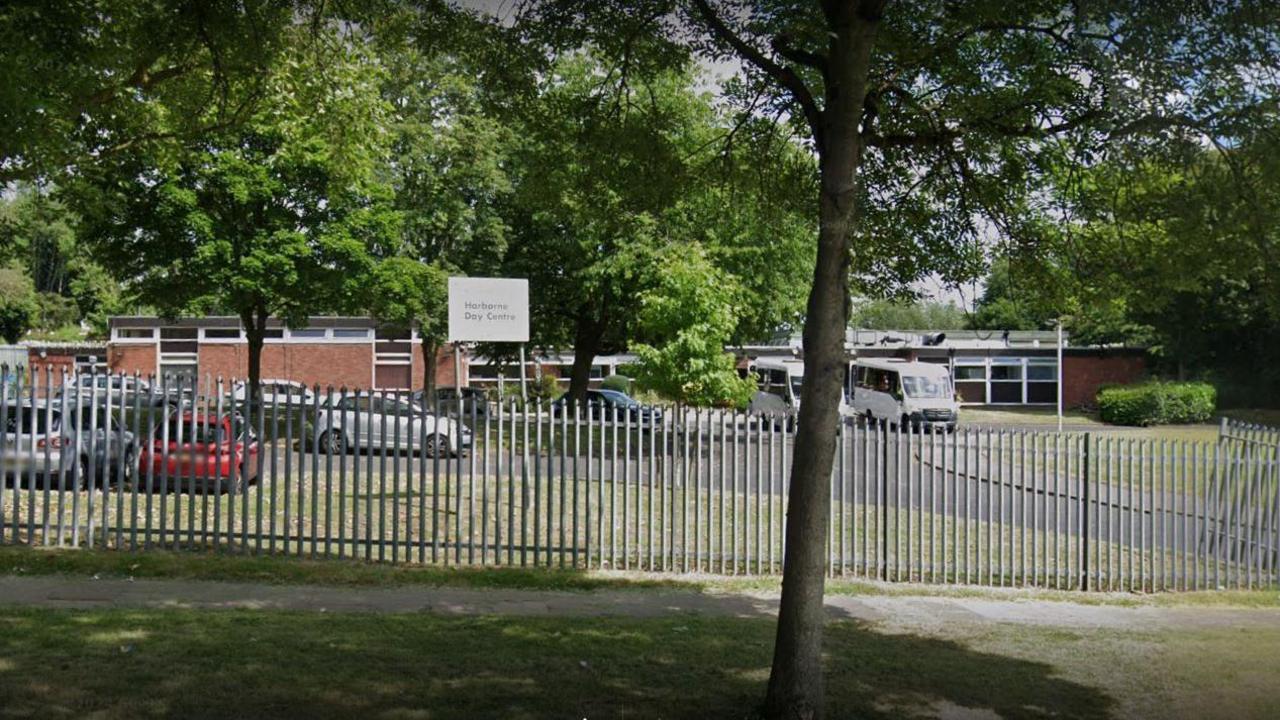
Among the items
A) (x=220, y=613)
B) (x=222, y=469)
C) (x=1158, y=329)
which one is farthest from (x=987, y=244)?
(x=1158, y=329)

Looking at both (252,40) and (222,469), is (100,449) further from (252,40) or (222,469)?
(252,40)

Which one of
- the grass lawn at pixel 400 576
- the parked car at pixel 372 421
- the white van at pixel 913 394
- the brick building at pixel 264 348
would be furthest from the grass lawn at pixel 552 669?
the brick building at pixel 264 348

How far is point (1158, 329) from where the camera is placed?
46.5m

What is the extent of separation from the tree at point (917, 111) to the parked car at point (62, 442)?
6760 millimetres

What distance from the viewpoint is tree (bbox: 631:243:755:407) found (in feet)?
63.8

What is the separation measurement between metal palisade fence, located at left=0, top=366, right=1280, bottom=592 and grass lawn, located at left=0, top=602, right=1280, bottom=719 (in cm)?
246

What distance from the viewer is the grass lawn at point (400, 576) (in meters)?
10.1

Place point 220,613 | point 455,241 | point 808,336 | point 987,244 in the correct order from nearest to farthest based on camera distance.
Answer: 1. point 808,336
2. point 220,613
3. point 987,244
4. point 455,241

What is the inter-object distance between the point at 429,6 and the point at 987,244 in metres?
5.42

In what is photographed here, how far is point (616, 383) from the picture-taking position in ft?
165

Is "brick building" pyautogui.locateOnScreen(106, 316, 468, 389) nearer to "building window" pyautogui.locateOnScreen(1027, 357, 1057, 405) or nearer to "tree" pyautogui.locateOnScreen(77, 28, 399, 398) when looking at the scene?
"tree" pyautogui.locateOnScreen(77, 28, 399, 398)

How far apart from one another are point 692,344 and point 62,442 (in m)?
11.1

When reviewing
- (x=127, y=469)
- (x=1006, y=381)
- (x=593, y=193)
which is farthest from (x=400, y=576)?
(x=1006, y=381)

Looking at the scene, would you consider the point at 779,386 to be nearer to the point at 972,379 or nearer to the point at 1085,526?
the point at 972,379
